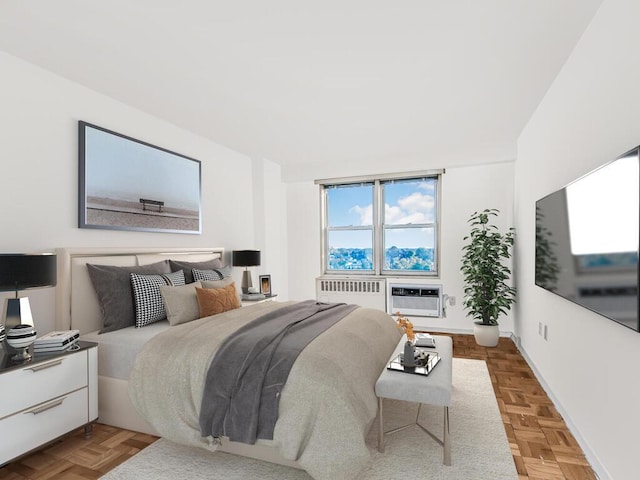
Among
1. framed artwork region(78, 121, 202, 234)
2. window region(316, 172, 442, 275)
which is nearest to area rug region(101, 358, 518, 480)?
framed artwork region(78, 121, 202, 234)

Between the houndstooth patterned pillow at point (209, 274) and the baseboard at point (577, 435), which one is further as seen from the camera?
the houndstooth patterned pillow at point (209, 274)

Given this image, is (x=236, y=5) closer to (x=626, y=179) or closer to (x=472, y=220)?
(x=626, y=179)

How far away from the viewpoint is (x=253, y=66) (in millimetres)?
2658

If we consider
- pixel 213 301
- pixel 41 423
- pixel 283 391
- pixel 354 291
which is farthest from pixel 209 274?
pixel 354 291

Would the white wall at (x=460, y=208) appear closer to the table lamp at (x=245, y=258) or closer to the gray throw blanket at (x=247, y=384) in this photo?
the table lamp at (x=245, y=258)

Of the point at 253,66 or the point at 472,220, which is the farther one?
the point at 472,220

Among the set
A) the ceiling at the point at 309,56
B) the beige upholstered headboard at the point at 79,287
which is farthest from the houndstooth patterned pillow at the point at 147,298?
the ceiling at the point at 309,56

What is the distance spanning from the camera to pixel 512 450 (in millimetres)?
2217

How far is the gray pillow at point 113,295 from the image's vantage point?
2.78 meters

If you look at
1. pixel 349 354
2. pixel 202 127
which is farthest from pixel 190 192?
pixel 349 354

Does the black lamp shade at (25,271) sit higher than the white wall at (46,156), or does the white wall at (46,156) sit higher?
the white wall at (46,156)

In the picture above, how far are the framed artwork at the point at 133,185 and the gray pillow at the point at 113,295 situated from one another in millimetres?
446

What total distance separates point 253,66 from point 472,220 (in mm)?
3824

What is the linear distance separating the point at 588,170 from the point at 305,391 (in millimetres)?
2111
